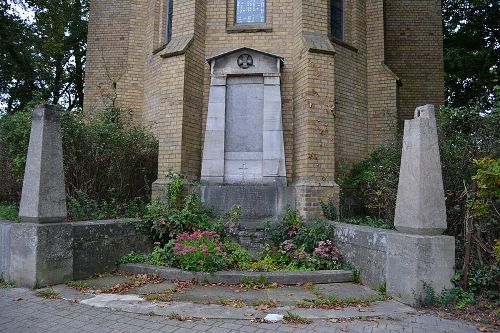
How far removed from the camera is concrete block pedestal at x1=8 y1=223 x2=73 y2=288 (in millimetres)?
5461

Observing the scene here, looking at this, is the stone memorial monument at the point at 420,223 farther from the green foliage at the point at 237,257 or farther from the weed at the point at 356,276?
the green foliage at the point at 237,257

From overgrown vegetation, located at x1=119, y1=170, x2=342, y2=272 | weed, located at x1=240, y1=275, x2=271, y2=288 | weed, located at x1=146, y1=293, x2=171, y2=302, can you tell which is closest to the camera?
weed, located at x1=146, y1=293, x2=171, y2=302

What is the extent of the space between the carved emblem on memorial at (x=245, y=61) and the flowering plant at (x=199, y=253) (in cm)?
404

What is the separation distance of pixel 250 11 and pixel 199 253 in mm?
6262

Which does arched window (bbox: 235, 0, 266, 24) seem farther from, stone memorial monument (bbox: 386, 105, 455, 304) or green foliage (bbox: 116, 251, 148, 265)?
green foliage (bbox: 116, 251, 148, 265)

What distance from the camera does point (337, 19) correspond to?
10.2 metres

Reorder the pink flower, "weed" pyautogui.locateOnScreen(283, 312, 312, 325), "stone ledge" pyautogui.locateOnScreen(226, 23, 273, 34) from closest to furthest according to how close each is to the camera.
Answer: "weed" pyautogui.locateOnScreen(283, 312, 312, 325), the pink flower, "stone ledge" pyautogui.locateOnScreen(226, 23, 273, 34)

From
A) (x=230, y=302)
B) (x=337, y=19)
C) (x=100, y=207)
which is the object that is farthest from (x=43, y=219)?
(x=337, y=19)

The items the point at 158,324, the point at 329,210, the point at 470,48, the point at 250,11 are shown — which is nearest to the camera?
the point at 158,324

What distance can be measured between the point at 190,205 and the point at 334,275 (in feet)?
10.2

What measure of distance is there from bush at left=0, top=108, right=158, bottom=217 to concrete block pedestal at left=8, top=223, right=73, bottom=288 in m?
1.52

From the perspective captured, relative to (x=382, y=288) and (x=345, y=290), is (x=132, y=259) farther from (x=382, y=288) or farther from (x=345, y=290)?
(x=382, y=288)

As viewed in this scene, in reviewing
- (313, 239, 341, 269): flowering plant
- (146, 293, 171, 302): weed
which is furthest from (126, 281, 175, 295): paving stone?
(313, 239, 341, 269): flowering plant

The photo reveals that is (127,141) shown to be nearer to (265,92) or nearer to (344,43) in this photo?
(265,92)
